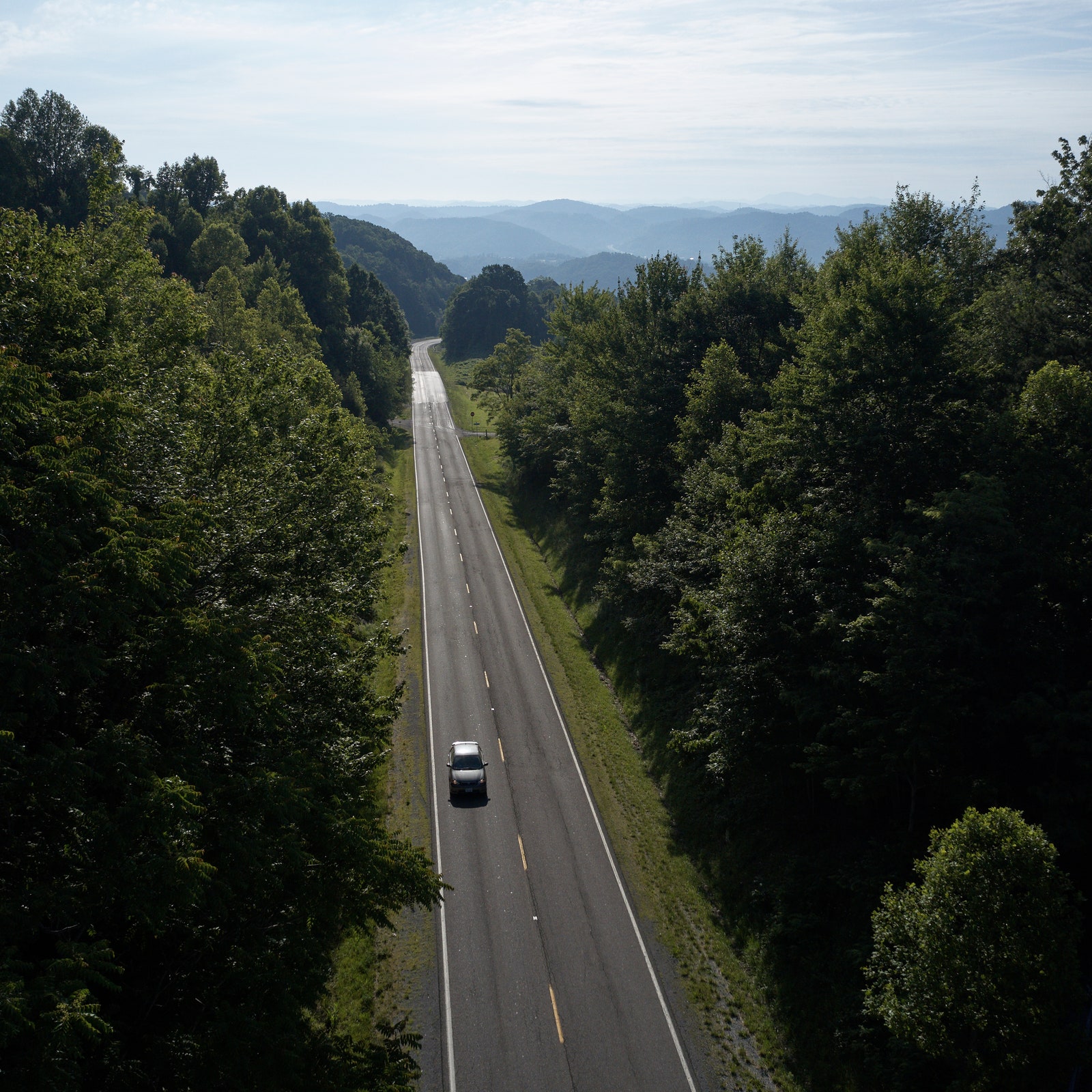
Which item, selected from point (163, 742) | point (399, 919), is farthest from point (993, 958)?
point (399, 919)

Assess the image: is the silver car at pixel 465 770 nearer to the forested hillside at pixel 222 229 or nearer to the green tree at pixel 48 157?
the forested hillside at pixel 222 229

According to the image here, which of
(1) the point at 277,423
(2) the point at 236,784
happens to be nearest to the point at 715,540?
(1) the point at 277,423

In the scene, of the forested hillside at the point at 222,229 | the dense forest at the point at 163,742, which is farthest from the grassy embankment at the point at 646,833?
A: the forested hillside at the point at 222,229

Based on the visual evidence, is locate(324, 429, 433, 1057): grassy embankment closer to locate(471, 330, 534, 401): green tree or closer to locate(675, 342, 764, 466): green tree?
locate(675, 342, 764, 466): green tree

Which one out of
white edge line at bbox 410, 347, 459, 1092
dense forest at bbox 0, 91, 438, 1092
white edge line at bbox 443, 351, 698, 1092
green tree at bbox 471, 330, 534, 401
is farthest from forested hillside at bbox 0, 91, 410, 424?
dense forest at bbox 0, 91, 438, 1092

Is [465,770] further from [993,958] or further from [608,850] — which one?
[993,958]
